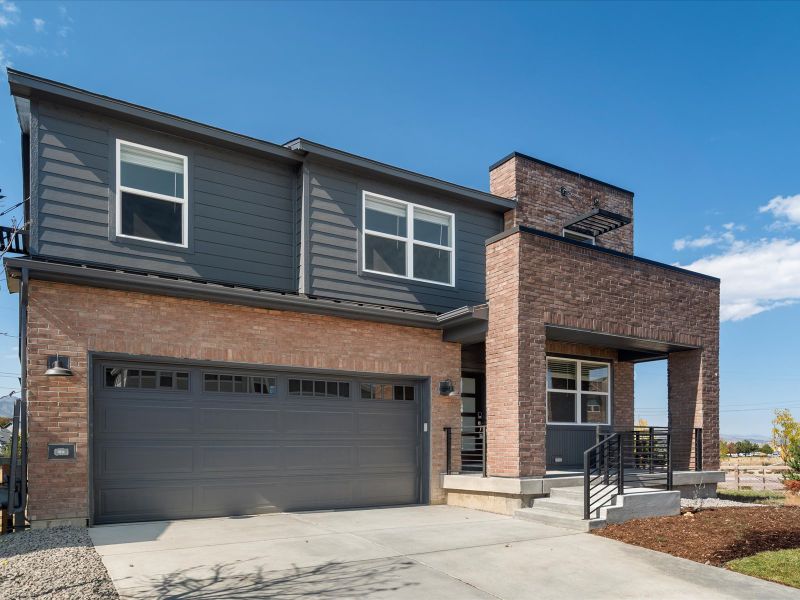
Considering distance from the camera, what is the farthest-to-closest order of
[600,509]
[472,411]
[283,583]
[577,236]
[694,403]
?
1. [577,236]
2. [472,411]
3. [694,403]
4. [600,509]
5. [283,583]

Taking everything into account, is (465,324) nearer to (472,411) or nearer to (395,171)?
(472,411)

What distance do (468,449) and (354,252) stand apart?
17.1 ft

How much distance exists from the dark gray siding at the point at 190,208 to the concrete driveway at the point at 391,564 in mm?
4160

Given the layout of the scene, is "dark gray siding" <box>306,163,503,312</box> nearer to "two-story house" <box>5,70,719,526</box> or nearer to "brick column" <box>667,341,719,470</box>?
"two-story house" <box>5,70,719,526</box>

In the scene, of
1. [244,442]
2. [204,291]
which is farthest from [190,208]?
[244,442]

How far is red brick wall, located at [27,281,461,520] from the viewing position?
28.1 feet

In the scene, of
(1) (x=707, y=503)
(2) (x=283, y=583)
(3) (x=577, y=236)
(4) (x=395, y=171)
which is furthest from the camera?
(3) (x=577, y=236)

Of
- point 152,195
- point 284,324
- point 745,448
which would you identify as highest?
point 152,195

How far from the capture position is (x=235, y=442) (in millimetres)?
10203

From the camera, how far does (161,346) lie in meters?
9.55

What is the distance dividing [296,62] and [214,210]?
4.24 meters

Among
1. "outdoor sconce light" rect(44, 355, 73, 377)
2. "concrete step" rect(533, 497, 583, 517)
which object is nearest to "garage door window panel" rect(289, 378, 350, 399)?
"outdoor sconce light" rect(44, 355, 73, 377)

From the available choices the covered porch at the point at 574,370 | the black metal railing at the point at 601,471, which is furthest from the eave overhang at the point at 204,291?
the black metal railing at the point at 601,471

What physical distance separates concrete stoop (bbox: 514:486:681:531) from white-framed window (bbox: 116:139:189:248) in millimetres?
7384
